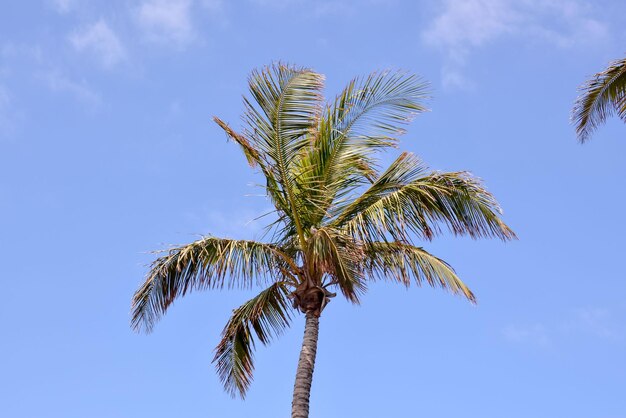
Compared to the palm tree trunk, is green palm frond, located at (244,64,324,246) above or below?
above

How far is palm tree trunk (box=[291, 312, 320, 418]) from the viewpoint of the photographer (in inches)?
568

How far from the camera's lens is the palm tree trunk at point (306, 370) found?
14438 mm

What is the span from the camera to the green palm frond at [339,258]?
48.0ft

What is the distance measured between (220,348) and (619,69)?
7.89 meters

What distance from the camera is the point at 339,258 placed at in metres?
14.5

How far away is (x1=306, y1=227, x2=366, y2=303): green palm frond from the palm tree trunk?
2.27 ft

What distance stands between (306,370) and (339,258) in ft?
5.60

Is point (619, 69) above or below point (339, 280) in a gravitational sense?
above

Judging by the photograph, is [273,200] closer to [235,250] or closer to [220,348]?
[235,250]

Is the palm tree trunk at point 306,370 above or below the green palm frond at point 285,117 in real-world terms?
below

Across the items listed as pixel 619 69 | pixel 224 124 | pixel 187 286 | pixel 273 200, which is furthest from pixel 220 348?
pixel 619 69

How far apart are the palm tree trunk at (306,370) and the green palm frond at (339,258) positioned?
691 millimetres

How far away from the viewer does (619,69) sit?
17016 mm

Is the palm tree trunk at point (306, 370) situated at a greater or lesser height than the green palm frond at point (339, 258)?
lesser
